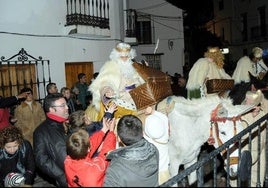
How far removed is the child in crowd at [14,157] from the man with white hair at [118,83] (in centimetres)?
131

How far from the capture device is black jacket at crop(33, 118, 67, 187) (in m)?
4.29

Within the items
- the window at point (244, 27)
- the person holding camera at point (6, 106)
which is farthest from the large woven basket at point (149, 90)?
the window at point (244, 27)

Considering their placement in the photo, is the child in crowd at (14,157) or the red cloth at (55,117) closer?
the red cloth at (55,117)

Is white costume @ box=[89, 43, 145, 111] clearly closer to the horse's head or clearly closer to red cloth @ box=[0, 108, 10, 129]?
the horse's head

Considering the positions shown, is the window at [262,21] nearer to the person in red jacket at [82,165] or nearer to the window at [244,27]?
the window at [244,27]

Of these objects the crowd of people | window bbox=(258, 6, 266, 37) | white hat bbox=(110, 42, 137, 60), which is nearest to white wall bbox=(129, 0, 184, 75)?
window bbox=(258, 6, 266, 37)

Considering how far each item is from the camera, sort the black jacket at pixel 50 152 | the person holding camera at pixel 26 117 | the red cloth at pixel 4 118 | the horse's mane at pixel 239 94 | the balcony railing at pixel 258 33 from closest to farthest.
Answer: the black jacket at pixel 50 152
the horse's mane at pixel 239 94
the red cloth at pixel 4 118
the person holding camera at pixel 26 117
the balcony railing at pixel 258 33

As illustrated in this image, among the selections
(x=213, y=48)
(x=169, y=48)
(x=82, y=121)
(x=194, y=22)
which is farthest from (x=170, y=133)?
(x=194, y=22)

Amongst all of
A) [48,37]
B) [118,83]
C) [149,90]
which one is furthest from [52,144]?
[48,37]

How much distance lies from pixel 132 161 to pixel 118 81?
2.76 meters

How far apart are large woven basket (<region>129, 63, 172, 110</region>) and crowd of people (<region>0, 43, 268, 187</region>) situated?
0.85ft

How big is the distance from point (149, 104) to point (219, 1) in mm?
42141

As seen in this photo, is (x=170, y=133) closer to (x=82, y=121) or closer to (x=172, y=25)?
(x=82, y=121)

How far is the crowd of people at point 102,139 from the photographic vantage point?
3.35 m
